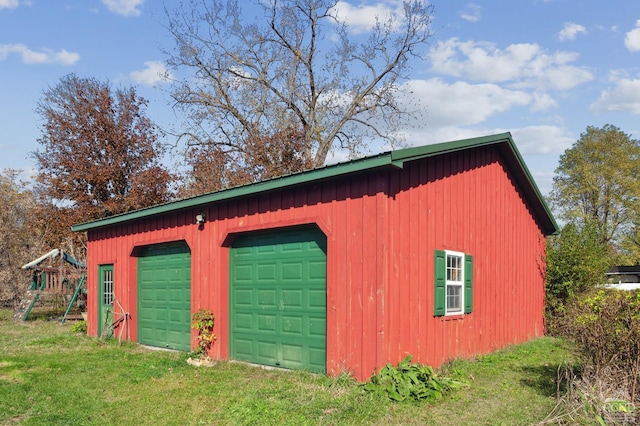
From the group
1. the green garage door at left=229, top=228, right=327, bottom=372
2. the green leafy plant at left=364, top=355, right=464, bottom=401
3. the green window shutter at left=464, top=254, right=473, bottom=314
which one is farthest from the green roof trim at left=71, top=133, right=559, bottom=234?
the green leafy plant at left=364, top=355, right=464, bottom=401

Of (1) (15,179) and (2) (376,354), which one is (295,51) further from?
(2) (376,354)

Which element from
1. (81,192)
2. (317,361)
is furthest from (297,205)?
(81,192)

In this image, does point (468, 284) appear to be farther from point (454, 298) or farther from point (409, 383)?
point (409, 383)

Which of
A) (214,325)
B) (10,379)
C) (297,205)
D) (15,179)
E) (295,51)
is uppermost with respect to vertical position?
(295,51)

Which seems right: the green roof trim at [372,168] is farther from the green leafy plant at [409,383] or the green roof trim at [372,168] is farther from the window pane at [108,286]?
the green leafy plant at [409,383]

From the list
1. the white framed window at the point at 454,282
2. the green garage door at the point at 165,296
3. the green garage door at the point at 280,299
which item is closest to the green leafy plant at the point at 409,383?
the green garage door at the point at 280,299

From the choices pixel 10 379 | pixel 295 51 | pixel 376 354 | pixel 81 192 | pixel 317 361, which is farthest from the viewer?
pixel 295 51

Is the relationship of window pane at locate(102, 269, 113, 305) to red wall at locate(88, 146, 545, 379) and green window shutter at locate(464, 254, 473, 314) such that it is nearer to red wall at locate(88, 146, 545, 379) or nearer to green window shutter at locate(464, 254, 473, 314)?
red wall at locate(88, 146, 545, 379)

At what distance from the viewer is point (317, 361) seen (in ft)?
26.5

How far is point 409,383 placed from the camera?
6668 millimetres

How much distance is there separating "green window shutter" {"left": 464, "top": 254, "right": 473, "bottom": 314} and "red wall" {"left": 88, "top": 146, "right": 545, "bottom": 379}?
0.63ft

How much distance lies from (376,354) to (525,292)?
20.9 ft

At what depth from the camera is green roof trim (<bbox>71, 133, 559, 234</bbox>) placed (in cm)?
706

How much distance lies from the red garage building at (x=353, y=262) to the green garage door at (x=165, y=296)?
1.6 inches
